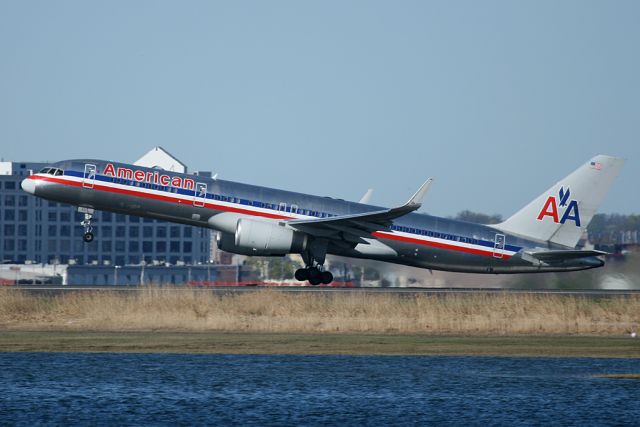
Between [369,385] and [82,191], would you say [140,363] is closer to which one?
[369,385]

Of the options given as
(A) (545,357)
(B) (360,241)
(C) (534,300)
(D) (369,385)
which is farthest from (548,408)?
(B) (360,241)

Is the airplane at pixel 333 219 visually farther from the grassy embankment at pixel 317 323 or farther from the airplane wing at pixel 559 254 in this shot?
the grassy embankment at pixel 317 323

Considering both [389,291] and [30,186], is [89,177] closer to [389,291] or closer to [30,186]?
[30,186]

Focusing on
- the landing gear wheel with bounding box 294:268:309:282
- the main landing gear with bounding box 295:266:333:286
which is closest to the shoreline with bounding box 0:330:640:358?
the landing gear wheel with bounding box 294:268:309:282

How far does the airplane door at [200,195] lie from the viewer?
49406 mm

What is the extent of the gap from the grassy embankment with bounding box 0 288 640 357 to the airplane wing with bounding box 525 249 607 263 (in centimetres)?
638

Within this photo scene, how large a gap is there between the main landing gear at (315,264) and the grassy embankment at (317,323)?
251 inches

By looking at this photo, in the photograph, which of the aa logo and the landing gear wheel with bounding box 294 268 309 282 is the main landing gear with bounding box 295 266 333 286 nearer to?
the landing gear wheel with bounding box 294 268 309 282

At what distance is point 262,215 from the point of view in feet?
165

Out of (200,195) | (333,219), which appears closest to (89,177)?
(200,195)

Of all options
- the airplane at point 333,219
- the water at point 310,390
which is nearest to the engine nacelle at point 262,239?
the airplane at point 333,219

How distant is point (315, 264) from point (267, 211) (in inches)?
135

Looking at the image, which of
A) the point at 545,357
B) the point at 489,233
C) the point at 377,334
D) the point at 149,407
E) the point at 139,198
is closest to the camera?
the point at 149,407

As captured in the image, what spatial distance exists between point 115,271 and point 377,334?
101096 mm
